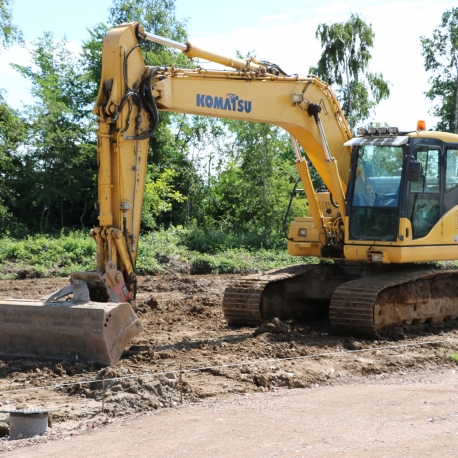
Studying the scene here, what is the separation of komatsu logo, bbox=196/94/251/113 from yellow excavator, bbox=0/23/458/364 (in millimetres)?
19

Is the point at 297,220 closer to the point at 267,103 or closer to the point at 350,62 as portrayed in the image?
the point at 267,103

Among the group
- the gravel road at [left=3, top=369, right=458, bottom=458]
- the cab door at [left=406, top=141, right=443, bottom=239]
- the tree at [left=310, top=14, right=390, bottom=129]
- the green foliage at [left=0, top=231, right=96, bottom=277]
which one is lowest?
the gravel road at [left=3, top=369, right=458, bottom=458]

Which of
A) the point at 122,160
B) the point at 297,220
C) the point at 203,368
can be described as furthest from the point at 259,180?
the point at 203,368

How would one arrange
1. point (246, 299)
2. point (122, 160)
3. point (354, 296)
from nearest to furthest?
point (122, 160) < point (354, 296) < point (246, 299)

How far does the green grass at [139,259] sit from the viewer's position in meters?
19.4

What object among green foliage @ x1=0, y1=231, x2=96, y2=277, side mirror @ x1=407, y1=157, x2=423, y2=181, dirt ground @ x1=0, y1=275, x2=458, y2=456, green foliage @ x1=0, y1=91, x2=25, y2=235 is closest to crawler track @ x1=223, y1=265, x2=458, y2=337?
dirt ground @ x1=0, y1=275, x2=458, y2=456

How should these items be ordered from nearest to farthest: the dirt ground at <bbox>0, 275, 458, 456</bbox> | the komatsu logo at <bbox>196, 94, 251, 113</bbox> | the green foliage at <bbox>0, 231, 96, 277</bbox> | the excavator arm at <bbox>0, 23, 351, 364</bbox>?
the dirt ground at <bbox>0, 275, 458, 456</bbox>
the excavator arm at <bbox>0, 23, 351, 364</bbox>
the komatsu logo at <bbox>196, 94, 251, 113</bbox>
the green foliage at <bbox>0, 231, 96, 277</bbox>

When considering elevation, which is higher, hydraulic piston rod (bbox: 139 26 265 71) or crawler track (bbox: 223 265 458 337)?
hydraulic piston rod (bbox: 139 26 265 71)

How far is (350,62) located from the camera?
1303 inches

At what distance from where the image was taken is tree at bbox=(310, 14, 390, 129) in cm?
3281

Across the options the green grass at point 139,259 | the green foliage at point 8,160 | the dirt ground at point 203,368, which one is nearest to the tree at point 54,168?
the green foliage at point 8,160

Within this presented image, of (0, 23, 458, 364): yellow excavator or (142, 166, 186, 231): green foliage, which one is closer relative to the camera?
(0, 23, 458, 364): yellow excavator

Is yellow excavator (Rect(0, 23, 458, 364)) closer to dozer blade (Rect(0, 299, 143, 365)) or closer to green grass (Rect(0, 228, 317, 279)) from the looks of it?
dozer blade (Rect(0, 299, 143, 365))

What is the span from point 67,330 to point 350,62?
87.5 feet
